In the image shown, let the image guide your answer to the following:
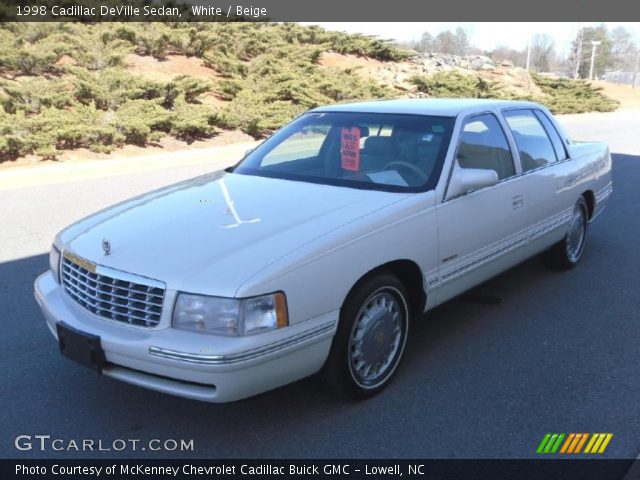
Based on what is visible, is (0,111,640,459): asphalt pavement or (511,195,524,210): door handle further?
(511,195,524,210): door handle

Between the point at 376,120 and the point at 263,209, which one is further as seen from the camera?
the point at 376,120

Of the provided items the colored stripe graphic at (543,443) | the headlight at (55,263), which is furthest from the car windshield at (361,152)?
the colored stripe graphic at (543,443)

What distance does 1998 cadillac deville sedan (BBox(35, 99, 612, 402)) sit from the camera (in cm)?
282

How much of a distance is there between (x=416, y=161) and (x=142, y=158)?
1112 centimetres

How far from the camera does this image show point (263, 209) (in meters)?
3.54

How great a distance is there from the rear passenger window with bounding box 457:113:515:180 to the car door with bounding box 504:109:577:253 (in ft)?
0.62

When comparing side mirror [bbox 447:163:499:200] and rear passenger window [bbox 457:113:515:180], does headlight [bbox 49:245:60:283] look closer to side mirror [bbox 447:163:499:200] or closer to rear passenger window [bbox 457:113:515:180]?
side mirror [bbox 447:163:499:200]

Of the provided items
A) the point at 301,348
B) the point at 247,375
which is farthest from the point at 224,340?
the point at 301,348

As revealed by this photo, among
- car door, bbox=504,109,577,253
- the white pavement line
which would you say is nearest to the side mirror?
car door, bbox=504,109,577,253

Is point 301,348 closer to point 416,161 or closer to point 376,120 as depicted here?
point 416,161

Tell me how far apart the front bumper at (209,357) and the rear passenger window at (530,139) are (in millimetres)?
2548

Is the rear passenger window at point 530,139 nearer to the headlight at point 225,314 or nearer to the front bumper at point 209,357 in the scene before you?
the front bumper at point 209,357

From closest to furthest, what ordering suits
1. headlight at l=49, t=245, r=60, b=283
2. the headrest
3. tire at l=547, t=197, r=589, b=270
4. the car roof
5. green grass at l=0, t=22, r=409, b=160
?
headlight at l=49, t=245, r=60, b=283, the headrest, the car roof, tire at l=547, t=197, r=589, b=270, green grass at l=0, t=22, r=409, b=160
